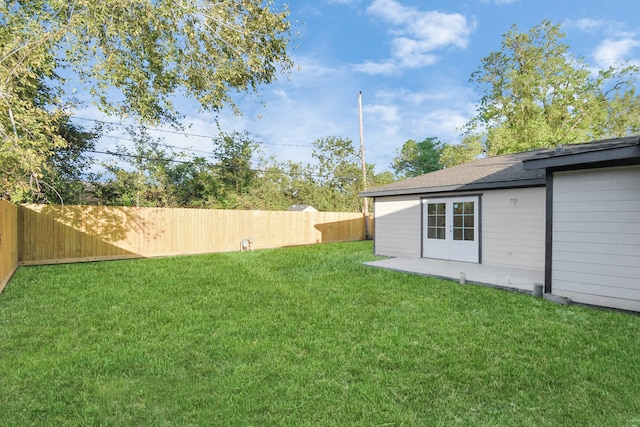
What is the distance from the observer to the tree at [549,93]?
755 inches

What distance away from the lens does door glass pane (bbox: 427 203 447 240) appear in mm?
8750

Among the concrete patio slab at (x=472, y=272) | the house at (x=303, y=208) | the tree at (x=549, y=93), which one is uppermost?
the tree at (x=549, y=93)

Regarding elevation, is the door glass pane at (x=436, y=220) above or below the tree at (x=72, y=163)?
below

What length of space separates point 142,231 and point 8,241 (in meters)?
3.90

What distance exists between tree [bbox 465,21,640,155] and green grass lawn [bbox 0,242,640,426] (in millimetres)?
18278

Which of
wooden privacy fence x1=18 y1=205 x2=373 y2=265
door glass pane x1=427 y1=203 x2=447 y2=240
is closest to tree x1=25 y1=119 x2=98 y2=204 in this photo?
wooden privacy fence x1=18 y1=205 x2=373 y2=265

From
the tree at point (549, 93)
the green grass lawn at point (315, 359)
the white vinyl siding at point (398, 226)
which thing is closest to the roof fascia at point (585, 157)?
the green grass lawn at point (315, 359)

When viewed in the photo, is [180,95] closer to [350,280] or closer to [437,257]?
[350,280]

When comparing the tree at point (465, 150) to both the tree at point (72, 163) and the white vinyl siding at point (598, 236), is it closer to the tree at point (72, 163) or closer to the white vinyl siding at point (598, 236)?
the white vinyl siding at point (598, 236)

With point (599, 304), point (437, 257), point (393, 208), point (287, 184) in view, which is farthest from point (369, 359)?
point (287, 184)

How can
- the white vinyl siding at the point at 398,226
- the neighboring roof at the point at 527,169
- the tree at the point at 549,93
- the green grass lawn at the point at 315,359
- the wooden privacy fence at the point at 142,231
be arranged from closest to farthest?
the green grass lawn at the point at 315,359 → the neighboring roof at the point at 527,169 → the wooden privacy fence at the point at 142,231 → the white vinyl siding at the point at 398,226 → the tree at the point at 549,93

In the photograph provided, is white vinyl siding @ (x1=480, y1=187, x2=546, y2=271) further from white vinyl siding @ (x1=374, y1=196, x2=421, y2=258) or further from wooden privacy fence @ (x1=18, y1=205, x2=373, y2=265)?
wooden privacy fence @ (x1=18, y1=205, x2=373, y2=265)

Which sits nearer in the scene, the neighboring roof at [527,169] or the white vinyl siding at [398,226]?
the neighboring roof at [527,169]

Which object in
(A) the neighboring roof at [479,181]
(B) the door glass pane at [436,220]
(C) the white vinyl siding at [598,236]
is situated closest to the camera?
(C) the white vinyl siding at [598,236]
